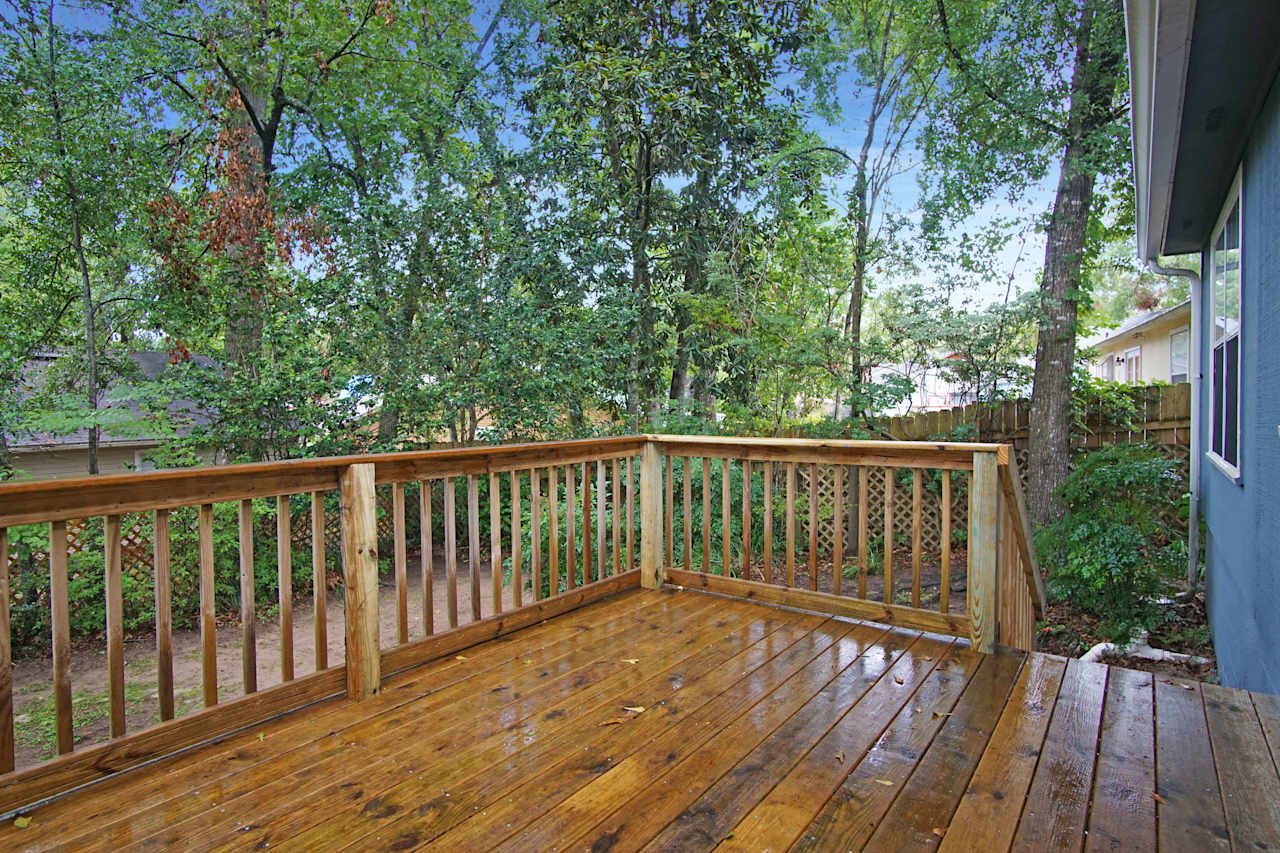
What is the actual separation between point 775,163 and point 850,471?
3447 millimetres

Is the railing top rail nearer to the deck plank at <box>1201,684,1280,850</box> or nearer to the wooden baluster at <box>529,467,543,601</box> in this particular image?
the wooden baluster at <box>529,467,543,601</box>

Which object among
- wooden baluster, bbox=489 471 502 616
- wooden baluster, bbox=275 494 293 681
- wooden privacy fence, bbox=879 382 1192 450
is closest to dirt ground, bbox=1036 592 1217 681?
wooden privacy fence, bbox=879 382 1192 450

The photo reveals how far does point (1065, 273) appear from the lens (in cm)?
655

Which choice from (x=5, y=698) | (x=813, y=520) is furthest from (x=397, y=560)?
(x=813, y=520)

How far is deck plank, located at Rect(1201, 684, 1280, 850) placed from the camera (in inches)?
64.5

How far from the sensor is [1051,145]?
6.62 m

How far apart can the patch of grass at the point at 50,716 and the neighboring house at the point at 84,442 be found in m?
1.71

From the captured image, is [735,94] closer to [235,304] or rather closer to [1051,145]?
[1051,145]

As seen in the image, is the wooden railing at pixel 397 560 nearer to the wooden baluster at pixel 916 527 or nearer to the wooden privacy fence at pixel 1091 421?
the wooden baluster at pixel 916 527

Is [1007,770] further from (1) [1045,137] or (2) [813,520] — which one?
(1) [1045,137]

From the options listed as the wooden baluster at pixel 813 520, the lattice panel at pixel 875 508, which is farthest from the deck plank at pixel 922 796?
the lattice panel at pixel 875 508

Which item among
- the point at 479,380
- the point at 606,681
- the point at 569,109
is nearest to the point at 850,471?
the point at 479,380

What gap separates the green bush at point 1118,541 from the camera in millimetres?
4422

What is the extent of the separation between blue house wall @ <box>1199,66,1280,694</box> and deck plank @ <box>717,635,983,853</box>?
1275mm
